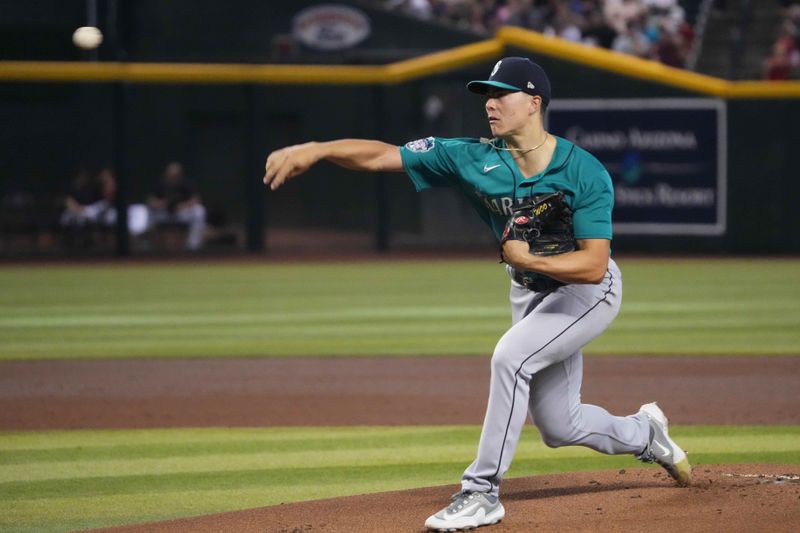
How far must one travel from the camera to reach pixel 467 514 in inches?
179

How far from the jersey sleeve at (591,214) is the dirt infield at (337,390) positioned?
119 inches

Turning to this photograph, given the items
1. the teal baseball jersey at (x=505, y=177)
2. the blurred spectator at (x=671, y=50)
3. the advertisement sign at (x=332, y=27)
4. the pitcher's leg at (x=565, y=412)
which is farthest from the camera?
the advertisement sign at (x=332, y=27)

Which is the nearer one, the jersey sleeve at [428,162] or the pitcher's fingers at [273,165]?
the pitcher's fingers at [273,165]

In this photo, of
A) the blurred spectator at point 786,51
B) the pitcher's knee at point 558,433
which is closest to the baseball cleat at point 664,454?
the pitcher's knee at point 558,433

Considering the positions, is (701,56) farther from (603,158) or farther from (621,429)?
(621,429)

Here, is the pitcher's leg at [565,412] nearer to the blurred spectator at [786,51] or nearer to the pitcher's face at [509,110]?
the pitcher's face at [509,110]

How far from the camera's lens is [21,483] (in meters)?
5.87

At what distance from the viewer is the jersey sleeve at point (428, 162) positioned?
4880 millimetres

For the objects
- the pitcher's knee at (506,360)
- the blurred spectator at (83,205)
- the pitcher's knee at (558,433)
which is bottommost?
the pitcher's knee at (558,433)

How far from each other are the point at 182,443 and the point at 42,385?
2406 mm

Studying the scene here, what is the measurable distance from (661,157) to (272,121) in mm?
8115

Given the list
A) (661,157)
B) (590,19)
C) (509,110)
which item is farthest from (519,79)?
(590,19)

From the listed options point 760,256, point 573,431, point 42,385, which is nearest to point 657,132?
point 760,256

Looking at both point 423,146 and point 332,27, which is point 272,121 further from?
point 423,146
